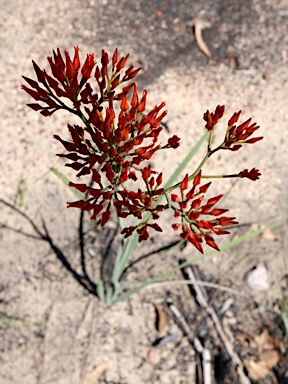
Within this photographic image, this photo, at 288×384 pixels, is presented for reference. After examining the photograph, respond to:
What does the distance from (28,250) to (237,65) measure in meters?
1.62

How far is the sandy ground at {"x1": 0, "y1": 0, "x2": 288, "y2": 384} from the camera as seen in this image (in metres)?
2.31

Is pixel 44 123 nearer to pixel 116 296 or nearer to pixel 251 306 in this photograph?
pixel 116 296

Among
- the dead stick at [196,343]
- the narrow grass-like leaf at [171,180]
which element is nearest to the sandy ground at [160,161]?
the dead stick at [196,343]

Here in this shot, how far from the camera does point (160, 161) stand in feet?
8.77

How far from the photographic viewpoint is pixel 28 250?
2408mm

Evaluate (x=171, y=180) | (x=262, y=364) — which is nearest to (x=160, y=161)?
(x=171, y=180)

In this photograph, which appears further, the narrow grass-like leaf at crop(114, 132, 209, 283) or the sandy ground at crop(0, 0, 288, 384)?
the sandy ground at crop(0, 0, 288, 384)

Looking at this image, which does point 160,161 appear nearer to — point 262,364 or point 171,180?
point 171,180

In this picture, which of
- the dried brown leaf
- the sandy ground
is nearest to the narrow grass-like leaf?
the sandy ground

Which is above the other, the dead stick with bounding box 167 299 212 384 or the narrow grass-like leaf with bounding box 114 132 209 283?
the narrow grass-like leaf with bounding box 114 132 209 283

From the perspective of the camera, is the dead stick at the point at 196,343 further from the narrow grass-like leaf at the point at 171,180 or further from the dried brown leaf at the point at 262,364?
the narrow grass-like leaf at the point at 171,180

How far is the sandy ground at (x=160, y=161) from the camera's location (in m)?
2.31

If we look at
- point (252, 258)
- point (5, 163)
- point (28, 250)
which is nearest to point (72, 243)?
point (28, 250)

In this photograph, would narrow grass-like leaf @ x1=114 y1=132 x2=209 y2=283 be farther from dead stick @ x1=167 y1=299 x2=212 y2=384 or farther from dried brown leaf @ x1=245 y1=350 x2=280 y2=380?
dried brown leaf @ x1=245 y1=350 x2=280 y2=380
